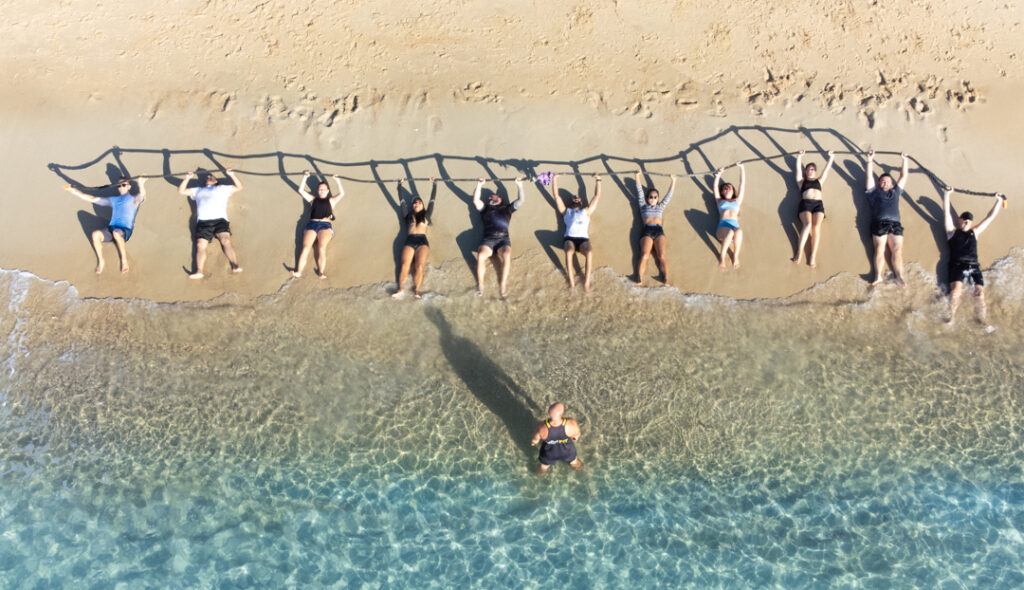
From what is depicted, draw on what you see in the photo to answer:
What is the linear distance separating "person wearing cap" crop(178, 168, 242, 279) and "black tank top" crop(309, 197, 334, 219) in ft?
4.61

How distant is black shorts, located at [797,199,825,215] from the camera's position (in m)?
9.35

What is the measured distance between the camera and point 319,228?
9.27 meters

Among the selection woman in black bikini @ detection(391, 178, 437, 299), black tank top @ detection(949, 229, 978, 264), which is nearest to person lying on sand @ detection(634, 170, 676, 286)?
woman in black bikini @ detection(391, 178, 437, 299)

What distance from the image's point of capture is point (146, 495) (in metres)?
8.02

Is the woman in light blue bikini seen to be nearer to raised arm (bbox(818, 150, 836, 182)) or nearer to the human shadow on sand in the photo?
raised arm (bbox(818, 150, 836, 182))

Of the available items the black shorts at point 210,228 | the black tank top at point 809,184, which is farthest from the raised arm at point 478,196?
the black tank top at point 809,184

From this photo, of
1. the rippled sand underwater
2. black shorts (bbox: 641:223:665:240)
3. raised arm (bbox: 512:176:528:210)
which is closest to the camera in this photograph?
the rippled sand underwater

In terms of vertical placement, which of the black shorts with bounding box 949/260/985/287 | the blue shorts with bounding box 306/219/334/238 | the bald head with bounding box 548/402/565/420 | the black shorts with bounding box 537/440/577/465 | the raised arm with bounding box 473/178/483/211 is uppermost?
the raised arm with bounding box 473/178/483/211

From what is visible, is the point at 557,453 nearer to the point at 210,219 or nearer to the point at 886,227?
the point at 886,227

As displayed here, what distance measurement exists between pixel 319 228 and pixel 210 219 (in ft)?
5.90

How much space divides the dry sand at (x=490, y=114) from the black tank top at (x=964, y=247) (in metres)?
0.30

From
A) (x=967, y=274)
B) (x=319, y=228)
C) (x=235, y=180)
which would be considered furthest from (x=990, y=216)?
(x=235, y=180)

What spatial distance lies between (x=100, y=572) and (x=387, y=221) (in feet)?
20.8

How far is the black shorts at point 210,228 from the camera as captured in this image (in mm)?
9219
